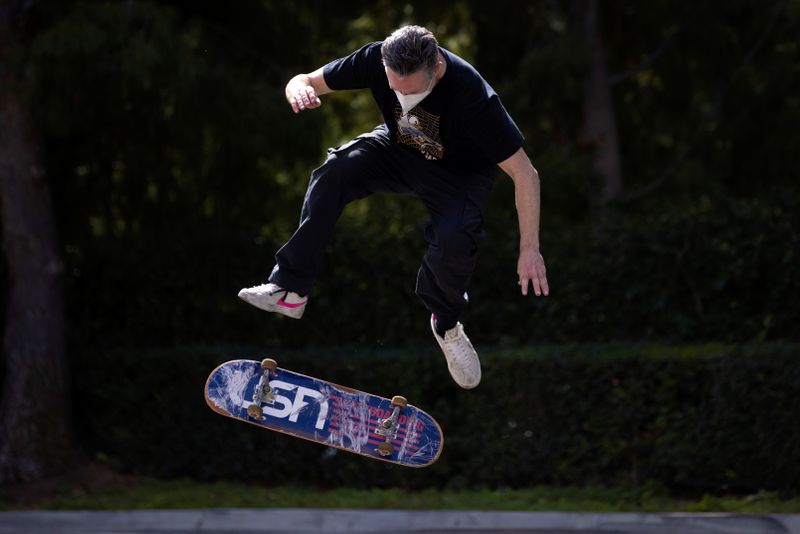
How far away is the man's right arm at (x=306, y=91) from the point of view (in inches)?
198

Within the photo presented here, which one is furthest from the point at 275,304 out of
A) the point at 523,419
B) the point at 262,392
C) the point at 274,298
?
the point at 523,419

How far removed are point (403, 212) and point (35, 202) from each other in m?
3.10

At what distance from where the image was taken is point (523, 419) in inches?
334

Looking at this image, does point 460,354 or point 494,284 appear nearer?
point 460,354

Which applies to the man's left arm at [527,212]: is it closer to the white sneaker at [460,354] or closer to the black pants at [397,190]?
Answer: the black pants at [397,190]

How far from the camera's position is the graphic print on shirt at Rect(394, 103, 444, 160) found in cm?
517

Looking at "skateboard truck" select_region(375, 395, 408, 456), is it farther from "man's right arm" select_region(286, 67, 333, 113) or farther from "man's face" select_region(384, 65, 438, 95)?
"man's face" select_region(384, 65, 438, 95)

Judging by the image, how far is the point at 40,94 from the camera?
8.55 m

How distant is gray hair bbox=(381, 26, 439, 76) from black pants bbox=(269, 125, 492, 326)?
0.72 meters

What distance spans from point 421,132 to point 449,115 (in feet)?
0.65

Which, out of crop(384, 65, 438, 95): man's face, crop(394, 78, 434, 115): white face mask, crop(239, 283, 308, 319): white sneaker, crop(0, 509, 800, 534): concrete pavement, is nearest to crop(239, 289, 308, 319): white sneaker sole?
crop(239, 283, 308, 319): white sneaker

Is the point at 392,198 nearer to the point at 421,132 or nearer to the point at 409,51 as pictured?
the point at 421,132

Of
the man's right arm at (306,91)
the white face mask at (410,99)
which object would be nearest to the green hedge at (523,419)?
the man's right arm at (306,91)

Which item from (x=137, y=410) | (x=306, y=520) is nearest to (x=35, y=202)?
(x=137, y=410)
